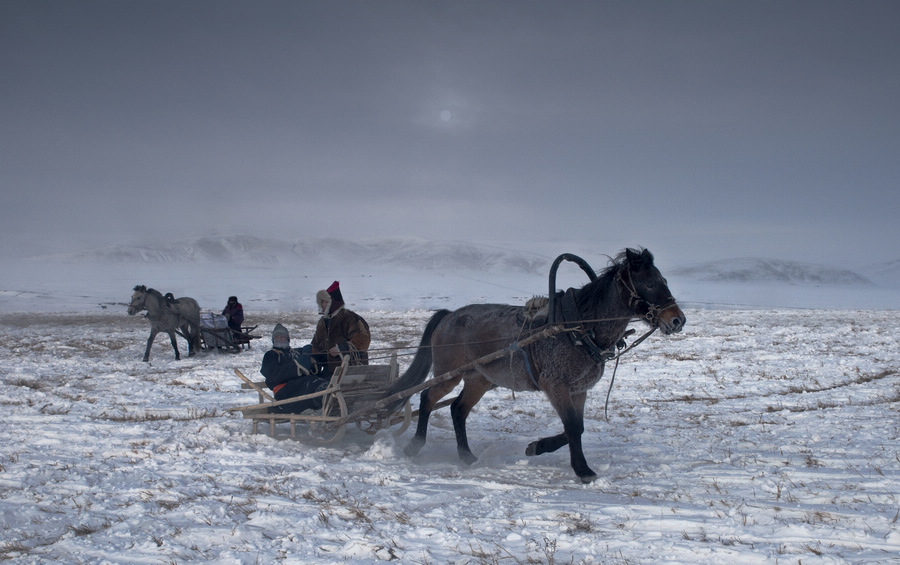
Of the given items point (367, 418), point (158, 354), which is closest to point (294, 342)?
point (158, 354)

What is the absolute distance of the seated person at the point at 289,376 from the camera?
23.1 ft

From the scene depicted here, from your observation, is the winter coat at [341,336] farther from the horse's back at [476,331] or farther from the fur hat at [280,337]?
the horse's back at [476,331]

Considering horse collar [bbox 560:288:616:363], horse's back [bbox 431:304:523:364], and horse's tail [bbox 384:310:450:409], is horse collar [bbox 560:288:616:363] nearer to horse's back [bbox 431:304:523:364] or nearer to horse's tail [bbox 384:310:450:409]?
horse's back [bbox 431:304:523:364]

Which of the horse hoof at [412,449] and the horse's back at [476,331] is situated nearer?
the horse's back at [476,331]

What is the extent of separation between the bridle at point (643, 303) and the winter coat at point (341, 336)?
382 cm

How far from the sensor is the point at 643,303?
16.9ft

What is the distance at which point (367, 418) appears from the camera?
22.6ft

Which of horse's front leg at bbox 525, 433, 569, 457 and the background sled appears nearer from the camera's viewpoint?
horse's front leg at bbox 525, 433, 569, 457

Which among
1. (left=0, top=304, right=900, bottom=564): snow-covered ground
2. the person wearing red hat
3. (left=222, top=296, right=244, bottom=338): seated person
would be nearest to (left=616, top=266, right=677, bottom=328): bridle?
(left=0, top=304, right=900, bottom=564): snow-covered ground

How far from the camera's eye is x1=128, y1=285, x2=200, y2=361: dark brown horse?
54.5 feet

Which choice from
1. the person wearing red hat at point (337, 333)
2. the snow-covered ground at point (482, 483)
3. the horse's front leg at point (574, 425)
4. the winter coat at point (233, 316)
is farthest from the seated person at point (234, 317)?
the horse's front leg at point (574, 425)

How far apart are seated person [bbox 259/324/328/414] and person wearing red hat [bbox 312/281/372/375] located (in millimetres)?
272

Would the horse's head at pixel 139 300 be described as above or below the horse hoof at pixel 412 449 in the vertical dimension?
above

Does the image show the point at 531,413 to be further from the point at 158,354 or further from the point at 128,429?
the point at 158,354
